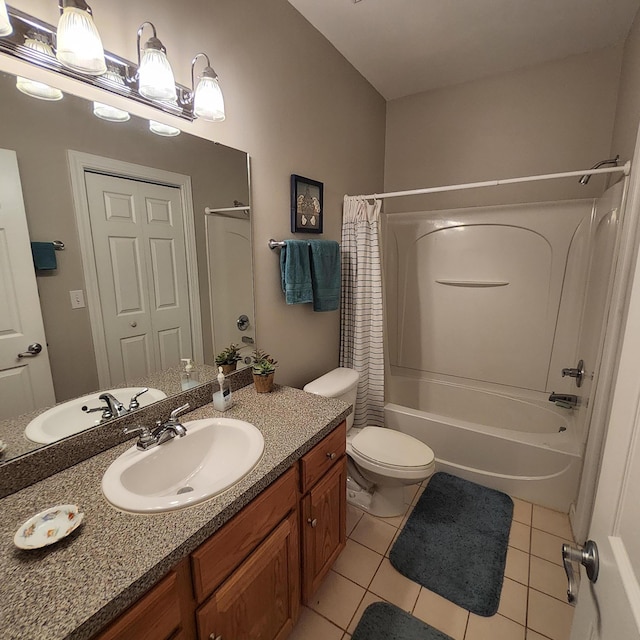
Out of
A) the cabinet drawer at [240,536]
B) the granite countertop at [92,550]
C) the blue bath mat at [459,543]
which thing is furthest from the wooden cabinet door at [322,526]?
the blue bath mat at [459,543]

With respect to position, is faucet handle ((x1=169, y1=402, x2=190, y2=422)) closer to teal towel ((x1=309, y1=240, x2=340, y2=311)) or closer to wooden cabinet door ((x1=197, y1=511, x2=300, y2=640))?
wooden cabinet door ((x1=197, y1=511, x2=300, y2=640))

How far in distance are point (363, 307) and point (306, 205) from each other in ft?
2.50

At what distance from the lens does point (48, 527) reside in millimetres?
729

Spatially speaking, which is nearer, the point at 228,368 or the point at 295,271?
the point at 228,368

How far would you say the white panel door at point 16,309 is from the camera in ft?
2.81

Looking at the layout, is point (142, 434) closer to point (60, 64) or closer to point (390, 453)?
point (60, 64)

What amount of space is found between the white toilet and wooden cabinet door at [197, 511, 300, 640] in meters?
0.67

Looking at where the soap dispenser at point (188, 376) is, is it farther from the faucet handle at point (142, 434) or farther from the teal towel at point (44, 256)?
the teal towel at point (44, 256)

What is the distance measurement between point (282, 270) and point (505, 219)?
1729mm

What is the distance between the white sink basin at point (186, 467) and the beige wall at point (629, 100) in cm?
212

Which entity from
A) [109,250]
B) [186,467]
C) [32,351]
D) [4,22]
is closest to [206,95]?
[4,22]

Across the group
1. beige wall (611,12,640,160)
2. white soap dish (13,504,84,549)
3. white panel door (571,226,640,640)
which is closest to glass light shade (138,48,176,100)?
white soap dish (13,504,84,549)

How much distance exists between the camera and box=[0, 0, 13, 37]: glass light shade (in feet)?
2.59

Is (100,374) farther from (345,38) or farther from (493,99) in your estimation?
(493,99)
